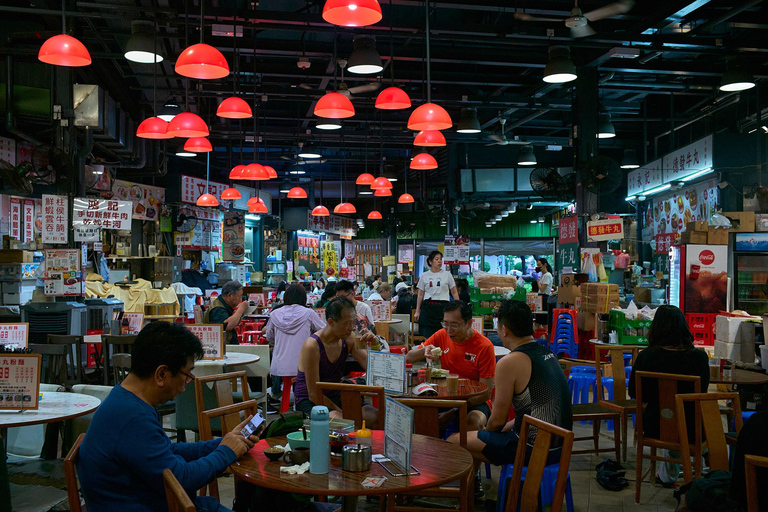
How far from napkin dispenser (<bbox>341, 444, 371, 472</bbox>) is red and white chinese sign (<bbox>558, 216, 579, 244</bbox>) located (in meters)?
8.51

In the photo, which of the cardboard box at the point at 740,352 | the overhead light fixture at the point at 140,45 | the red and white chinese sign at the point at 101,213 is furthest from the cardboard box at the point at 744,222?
the red and white chinese sign at the point at 101,213

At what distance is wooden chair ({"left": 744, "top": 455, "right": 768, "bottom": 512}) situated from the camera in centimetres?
277

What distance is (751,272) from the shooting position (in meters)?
9.43

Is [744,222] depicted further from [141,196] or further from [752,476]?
[141,196]

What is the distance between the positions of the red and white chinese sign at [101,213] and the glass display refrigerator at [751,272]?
30.1 ft

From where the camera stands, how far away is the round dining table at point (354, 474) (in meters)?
2.75

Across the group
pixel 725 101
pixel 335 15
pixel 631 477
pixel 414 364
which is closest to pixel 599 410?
pixel 631 477

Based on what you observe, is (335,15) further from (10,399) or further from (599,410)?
(599,410)

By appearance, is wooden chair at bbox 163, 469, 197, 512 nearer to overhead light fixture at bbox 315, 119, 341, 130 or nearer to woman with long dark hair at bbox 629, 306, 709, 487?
woman with long dark hair at bbox 629, 306, 709, 487

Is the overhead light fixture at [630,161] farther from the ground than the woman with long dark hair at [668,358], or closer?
farther from the ground

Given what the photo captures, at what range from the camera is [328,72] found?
35.2ft

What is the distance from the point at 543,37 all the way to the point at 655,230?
9.12m

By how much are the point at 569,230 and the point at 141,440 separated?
957 centimetres

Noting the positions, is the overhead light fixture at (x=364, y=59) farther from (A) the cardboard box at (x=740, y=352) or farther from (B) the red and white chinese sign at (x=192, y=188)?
(B) the red and white chinese sign at (x=192, y=188)
